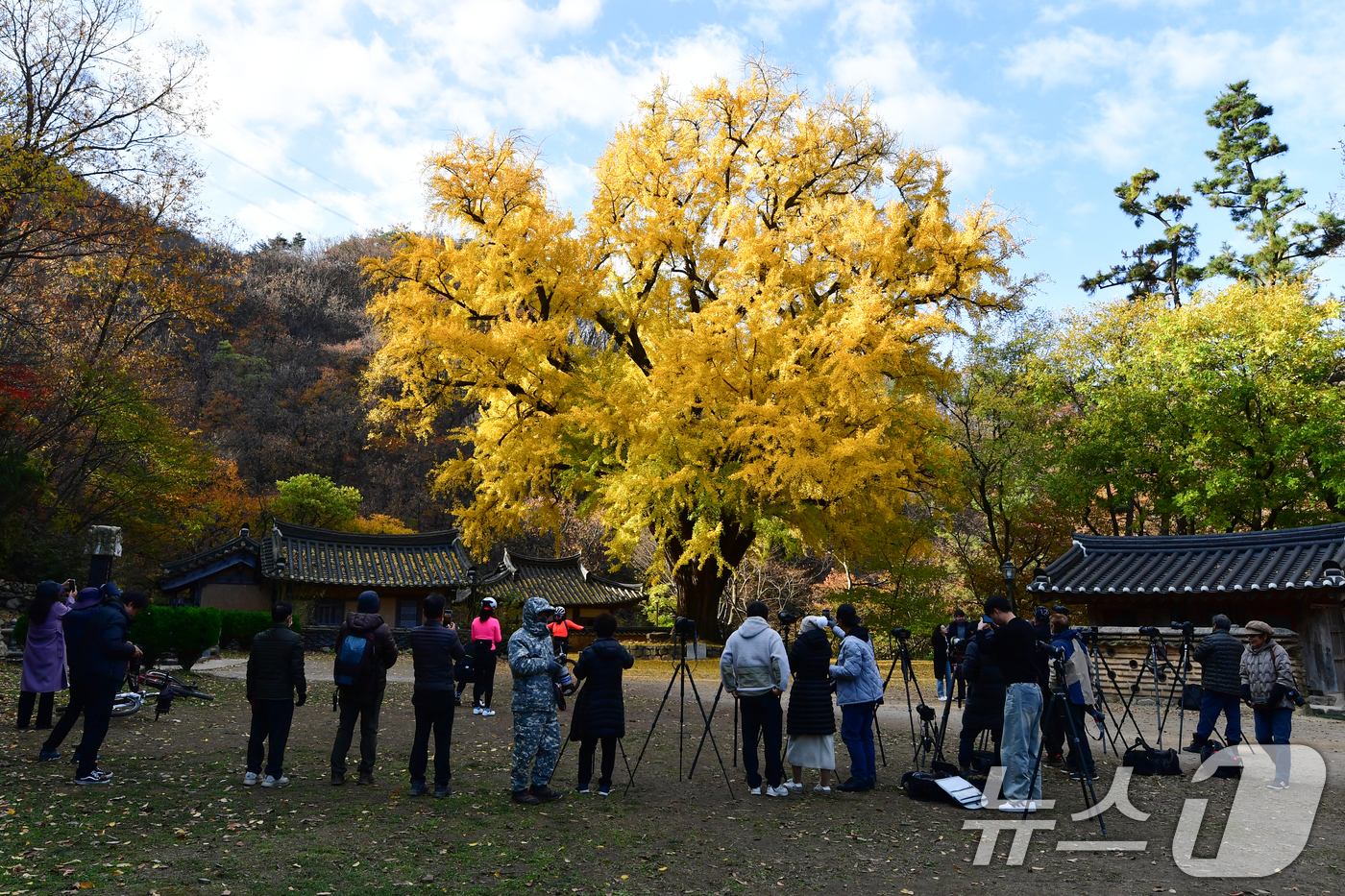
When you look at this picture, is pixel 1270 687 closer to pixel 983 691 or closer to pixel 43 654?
pixel 983 691

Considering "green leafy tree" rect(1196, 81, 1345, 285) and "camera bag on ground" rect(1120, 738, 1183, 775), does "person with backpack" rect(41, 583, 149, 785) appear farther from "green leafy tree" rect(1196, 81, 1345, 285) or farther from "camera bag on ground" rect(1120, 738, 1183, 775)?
"green leafy tree" rect(1196, 81, 1345, 285)

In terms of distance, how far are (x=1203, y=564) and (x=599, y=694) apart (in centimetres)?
1630

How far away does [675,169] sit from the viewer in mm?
22344

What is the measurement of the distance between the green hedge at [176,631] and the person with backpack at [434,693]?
9565 mm

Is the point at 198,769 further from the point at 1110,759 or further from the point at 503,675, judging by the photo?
the point at 503,675

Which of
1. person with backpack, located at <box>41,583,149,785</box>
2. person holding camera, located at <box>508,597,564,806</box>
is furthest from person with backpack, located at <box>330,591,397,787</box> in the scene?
person with backpack, located at <box>41,583,149,785</box>

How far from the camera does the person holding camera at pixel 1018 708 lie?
735cm

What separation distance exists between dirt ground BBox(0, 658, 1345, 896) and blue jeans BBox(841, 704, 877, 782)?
0.71ft

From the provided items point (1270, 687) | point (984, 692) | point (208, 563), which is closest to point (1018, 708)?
point (984, 692)

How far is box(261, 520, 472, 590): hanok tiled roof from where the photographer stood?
26484 mm

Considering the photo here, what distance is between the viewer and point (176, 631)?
14.8 meters

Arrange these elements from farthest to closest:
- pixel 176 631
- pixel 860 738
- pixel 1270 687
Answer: pixel 176 631 < pixel 1270 687 < pixel 860 738

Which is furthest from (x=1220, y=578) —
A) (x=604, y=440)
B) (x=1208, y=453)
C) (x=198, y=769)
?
(x=198, y=769)

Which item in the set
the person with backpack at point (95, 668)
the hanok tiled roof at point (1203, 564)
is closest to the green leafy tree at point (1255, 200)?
the hanok tiled roof at point (1203, 564)
